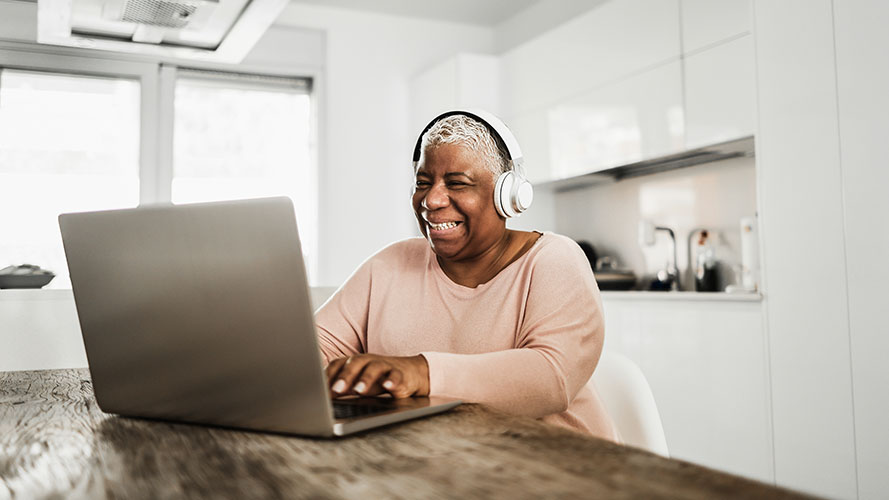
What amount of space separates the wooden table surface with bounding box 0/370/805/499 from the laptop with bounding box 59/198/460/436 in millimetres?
28

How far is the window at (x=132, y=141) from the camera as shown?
3896 millimetres

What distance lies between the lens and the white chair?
1138 millimetres

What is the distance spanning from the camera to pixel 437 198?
127 cm

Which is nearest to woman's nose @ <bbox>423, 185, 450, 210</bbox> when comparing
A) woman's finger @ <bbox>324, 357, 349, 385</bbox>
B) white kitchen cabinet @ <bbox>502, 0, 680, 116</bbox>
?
woman's finger @ <bbox>324, 357, 349, 385</bbox>

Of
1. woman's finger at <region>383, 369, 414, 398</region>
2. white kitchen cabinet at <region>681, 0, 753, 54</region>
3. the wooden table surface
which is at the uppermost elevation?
white kitchen cabinet at <region>681, 0, 753, 54</region>

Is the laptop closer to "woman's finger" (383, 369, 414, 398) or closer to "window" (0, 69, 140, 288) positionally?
"woman's finger" (383, 369, 414, 398)

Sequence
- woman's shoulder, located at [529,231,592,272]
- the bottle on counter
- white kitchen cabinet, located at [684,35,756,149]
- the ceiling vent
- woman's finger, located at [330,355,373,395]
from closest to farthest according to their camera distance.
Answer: woman's finger, located at [330,355,373,395] < woman's shoulder, located at [529,231,592,272] < the ceiling vent < white kitchen cabinet, located at [684,35,756,149] < the bottle on counter

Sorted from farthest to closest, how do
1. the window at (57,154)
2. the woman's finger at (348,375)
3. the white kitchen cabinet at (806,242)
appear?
the window at (57,154)
the white kitchen cabinet at (806,242)
the woman's finger at (348,375)

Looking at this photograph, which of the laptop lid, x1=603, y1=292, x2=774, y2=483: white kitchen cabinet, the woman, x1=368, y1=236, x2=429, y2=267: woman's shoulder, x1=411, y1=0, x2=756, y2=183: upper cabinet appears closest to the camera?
the laptop lid

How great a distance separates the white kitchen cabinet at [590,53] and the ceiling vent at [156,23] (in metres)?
1.80

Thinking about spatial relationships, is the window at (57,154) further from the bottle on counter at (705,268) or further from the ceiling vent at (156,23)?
the bottle on counter at (705,268)

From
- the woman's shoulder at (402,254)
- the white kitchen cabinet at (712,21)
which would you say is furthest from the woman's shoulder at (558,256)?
the white kitchen cabinet at (712,21)

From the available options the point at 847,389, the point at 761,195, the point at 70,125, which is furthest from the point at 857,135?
the point at 70,125

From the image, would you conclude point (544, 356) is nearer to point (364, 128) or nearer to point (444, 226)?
point (444, 226)
